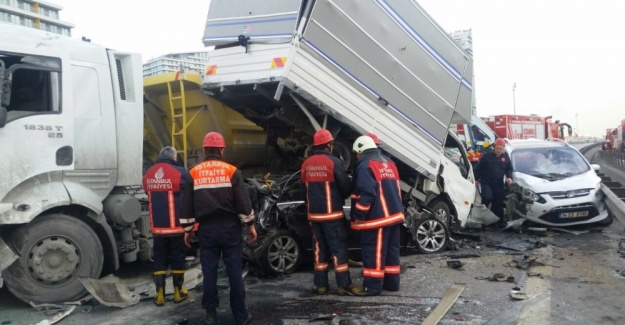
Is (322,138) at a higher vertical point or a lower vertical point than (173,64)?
Result: lower

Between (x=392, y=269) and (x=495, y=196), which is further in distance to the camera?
(x=495, y=196)

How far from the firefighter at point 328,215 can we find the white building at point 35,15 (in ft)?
13.5

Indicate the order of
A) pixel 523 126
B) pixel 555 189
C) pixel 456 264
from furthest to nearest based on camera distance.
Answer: pixel 523 126, pixel 555 189, pixel 456 264

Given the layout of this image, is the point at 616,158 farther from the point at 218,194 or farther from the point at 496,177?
the point at 218,194

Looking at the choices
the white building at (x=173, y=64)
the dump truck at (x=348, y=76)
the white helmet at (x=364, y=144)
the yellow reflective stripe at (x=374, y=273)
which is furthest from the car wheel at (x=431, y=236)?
the white building at (x=173, y=64)

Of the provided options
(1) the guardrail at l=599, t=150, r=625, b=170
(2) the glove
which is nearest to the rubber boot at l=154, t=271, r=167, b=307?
(2) the glove

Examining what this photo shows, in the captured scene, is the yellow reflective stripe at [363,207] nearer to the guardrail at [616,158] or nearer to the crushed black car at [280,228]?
the crushed black car at [280,228]

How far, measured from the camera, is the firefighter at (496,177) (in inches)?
351

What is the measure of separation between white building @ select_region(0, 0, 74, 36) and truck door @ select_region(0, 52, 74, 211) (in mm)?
2005

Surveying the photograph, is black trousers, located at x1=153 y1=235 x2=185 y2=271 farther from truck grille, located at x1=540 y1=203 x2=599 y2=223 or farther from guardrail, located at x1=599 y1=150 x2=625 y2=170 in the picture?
guardrail, located at x1=599 y1=150 x2=625 y2=170

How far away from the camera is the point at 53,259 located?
4.73m

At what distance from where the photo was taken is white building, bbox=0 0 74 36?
24.6 ft

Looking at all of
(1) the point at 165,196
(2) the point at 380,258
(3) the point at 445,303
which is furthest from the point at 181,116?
(3) the point at 445,303

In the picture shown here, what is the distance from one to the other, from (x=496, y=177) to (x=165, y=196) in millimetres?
6231
